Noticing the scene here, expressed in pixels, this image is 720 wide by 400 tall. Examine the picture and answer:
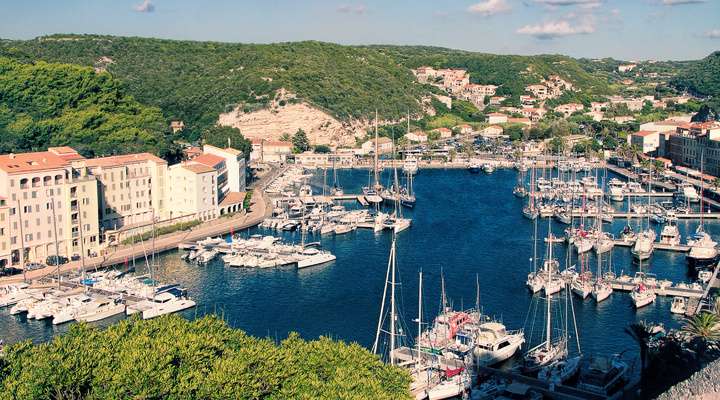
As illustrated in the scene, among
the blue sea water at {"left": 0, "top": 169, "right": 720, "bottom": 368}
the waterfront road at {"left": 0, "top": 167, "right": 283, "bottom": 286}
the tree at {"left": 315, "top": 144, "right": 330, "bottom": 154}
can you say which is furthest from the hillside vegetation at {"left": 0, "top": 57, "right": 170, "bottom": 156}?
the blue sea water at {"left": 0, "top": 169, "right": 720, "bottom": 368}

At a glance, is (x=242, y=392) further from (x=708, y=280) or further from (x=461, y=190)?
(x=461, y=190)

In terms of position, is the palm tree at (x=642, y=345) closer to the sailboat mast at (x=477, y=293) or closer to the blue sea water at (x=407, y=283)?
the blue sea water at (x=407, y=283)

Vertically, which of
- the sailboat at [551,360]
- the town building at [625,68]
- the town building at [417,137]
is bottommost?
the sailboat at [551,360]

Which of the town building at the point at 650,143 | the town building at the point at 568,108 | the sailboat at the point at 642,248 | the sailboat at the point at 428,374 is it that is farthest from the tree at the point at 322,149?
the sailboat at the point at 428,374

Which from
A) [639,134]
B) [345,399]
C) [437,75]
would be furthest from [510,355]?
[437,75]

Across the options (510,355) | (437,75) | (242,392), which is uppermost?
(437,75)
